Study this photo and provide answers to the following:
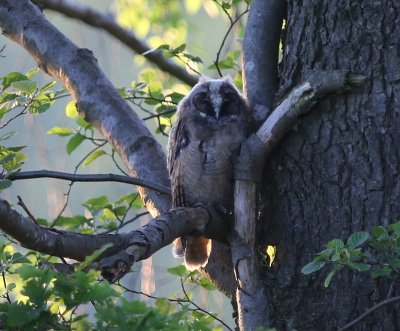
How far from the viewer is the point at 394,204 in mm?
2322

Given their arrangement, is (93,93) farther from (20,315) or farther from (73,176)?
(20,315)

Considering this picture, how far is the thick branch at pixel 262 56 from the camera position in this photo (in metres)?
2.79

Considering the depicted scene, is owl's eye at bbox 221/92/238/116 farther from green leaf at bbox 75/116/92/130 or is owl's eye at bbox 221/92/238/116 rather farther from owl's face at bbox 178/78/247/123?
green leaf at bbox 75/116/92/130

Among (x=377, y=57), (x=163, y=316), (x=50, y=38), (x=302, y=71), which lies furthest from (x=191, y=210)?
(x=50, y=38)

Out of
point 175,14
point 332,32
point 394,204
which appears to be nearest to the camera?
point 394,204

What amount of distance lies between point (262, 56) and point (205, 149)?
0.44 metres

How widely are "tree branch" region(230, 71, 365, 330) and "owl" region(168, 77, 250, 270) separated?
0.23 m

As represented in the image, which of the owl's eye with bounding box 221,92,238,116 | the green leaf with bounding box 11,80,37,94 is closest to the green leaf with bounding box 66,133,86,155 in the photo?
the owl's eye with bounding box 221,92,238,116

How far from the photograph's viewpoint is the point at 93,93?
315 centimetres

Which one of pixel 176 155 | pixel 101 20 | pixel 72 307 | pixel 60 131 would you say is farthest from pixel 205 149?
pixel 72 307

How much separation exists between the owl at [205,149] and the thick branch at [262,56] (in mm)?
98

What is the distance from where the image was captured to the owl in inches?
115

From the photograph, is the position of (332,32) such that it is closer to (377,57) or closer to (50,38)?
(377,57)

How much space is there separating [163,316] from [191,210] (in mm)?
963
